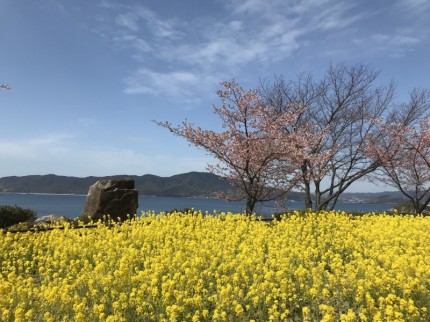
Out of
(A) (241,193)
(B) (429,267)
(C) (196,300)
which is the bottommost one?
(C) (196,300)

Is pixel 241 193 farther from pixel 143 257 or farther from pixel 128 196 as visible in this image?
pixel 143 257

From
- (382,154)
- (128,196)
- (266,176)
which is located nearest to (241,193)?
(266,176)

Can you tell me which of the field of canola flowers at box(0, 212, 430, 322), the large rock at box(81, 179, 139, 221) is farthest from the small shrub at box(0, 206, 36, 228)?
the field of canola flowers at box(0, 212, 430, 322)

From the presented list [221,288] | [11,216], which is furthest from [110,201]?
[221,288]

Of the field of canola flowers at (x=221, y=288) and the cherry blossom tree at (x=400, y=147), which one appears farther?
the cherry blossom tree at (x=400, y=147)

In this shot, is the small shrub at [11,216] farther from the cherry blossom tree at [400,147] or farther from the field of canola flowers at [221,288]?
the cherry blossom tree at [400,147]

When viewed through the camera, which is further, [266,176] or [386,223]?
[266,176]

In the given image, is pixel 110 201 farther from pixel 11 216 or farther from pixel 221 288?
pixel 221 288

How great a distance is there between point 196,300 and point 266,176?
14175 millimetres

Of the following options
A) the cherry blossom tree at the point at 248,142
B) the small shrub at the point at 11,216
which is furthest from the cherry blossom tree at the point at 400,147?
the small shrub at the point at 11,216

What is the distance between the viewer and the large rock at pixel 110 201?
19859 millimetres

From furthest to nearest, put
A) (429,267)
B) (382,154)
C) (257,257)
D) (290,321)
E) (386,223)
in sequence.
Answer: (382,154)
(386,223)
(257,257)
(429,267)
(290,321)

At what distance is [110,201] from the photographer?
1995 centimetres

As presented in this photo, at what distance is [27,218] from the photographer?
72.2ft
